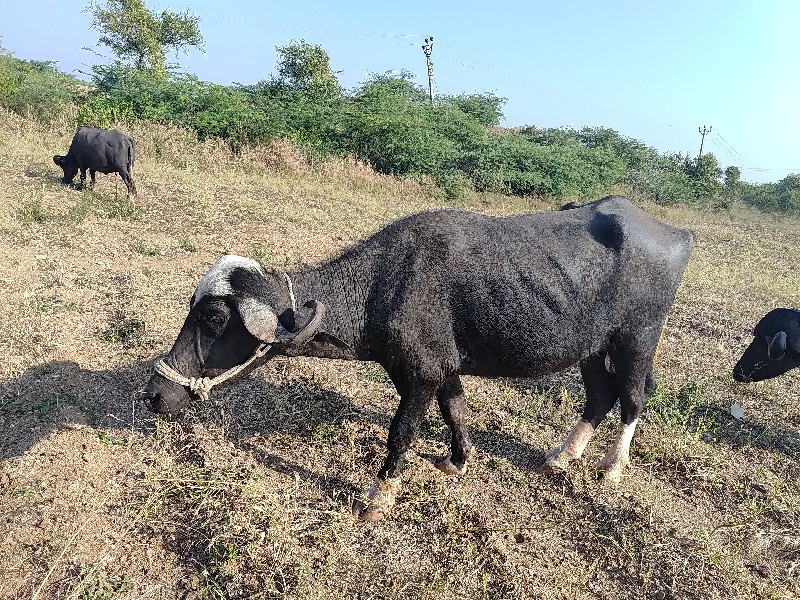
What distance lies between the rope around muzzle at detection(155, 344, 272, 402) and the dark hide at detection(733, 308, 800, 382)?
4630 mm

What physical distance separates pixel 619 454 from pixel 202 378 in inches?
120

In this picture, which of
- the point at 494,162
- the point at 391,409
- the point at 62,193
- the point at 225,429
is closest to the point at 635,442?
the point at 391,409

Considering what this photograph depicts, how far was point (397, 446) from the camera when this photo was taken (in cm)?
351

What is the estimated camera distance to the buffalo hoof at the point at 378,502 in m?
3.43

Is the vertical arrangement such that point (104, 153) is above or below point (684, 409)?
above

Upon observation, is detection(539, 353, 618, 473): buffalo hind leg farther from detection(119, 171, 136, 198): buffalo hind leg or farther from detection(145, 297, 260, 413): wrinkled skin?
detection(119, 171, 136, 198): buffalo hind leg

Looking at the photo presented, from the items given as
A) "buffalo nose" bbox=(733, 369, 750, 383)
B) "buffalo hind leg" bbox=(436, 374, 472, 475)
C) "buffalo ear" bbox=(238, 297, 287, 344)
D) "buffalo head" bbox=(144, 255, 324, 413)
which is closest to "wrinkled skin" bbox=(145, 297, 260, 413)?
"buffalo head" bbox=(144, 255, 324, 413)

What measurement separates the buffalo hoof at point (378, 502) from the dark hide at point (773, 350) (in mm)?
3784

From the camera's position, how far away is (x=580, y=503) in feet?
12.1

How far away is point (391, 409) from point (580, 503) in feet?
5.51

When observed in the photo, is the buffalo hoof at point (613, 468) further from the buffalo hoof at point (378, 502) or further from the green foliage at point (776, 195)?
the green foliage at point (776, 195)

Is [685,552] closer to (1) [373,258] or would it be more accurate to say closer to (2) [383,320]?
(2) [383,320]

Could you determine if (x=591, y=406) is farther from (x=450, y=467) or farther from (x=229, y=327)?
(x=229, y=327)

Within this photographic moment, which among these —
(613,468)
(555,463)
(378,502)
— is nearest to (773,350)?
(613,468)
